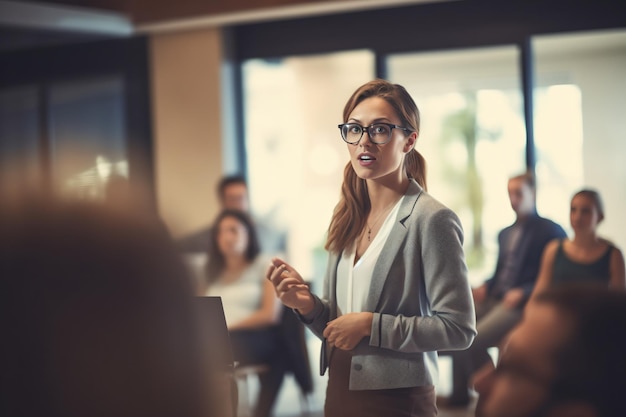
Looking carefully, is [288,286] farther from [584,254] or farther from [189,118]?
[189,118]

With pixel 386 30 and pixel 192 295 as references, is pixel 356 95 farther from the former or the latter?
pixel 386 30

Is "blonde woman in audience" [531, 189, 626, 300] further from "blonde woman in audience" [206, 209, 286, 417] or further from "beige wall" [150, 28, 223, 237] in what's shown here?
"beige wall" [150, 28, 223, 237]

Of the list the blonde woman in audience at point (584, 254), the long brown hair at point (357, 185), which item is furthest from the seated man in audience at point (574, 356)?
the blonde woman in audience at point (584, 254)

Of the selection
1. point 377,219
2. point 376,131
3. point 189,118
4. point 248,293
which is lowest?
point 248,293

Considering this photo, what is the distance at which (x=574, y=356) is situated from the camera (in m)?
1.10

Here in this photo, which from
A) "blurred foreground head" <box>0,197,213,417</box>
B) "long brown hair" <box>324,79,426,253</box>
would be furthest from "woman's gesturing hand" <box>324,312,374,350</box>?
"blurred foreground head" <box>0,197,213,417</box>

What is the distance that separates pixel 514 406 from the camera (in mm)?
1176

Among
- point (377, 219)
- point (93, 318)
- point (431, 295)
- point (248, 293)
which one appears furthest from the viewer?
point (248, 293)

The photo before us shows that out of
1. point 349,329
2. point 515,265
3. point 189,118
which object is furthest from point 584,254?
point 189,118

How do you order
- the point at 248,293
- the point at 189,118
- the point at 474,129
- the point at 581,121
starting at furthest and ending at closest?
the point at 474,129, the point at 189,118, the point at 581,121, the point at 248,293

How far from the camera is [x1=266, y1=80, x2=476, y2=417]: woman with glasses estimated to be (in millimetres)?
1614

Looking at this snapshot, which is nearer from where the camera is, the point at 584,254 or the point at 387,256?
the point at 387,256

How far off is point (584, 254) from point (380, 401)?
8.72 ft

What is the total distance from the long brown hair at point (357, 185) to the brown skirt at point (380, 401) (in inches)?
11.0
